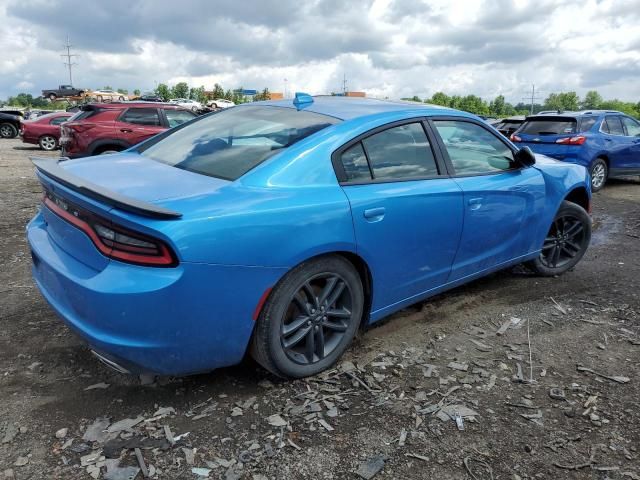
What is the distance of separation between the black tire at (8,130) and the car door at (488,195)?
25.4 m

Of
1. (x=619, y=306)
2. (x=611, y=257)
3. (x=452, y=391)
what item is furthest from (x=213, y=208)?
(x=611, y=257)

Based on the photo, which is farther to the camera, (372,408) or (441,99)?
(441,99)

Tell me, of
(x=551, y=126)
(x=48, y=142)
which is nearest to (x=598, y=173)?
(x=551, y=126)

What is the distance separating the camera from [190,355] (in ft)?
8.22

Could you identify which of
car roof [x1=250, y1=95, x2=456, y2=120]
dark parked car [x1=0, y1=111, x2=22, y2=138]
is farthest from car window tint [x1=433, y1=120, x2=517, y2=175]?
dark parked car [x1=0, y1=111, x2=22, y2=138]

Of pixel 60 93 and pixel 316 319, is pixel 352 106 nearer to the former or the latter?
pixel 316 319

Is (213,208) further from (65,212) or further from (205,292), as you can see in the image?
(65,212)

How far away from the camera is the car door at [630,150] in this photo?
10523 mm

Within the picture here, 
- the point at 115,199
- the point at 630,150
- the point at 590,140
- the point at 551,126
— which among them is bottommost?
the point at 630,150

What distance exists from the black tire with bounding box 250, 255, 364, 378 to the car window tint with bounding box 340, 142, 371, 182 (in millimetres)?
491

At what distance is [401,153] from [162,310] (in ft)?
5.97

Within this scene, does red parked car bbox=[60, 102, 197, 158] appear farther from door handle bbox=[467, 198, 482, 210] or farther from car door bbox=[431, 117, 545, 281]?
door handle bbox=[467, 198, 482, 210]

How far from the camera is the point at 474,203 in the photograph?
11.9 feet

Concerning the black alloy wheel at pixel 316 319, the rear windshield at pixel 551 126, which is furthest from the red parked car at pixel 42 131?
the black alloy wheel at pixel 316 319
